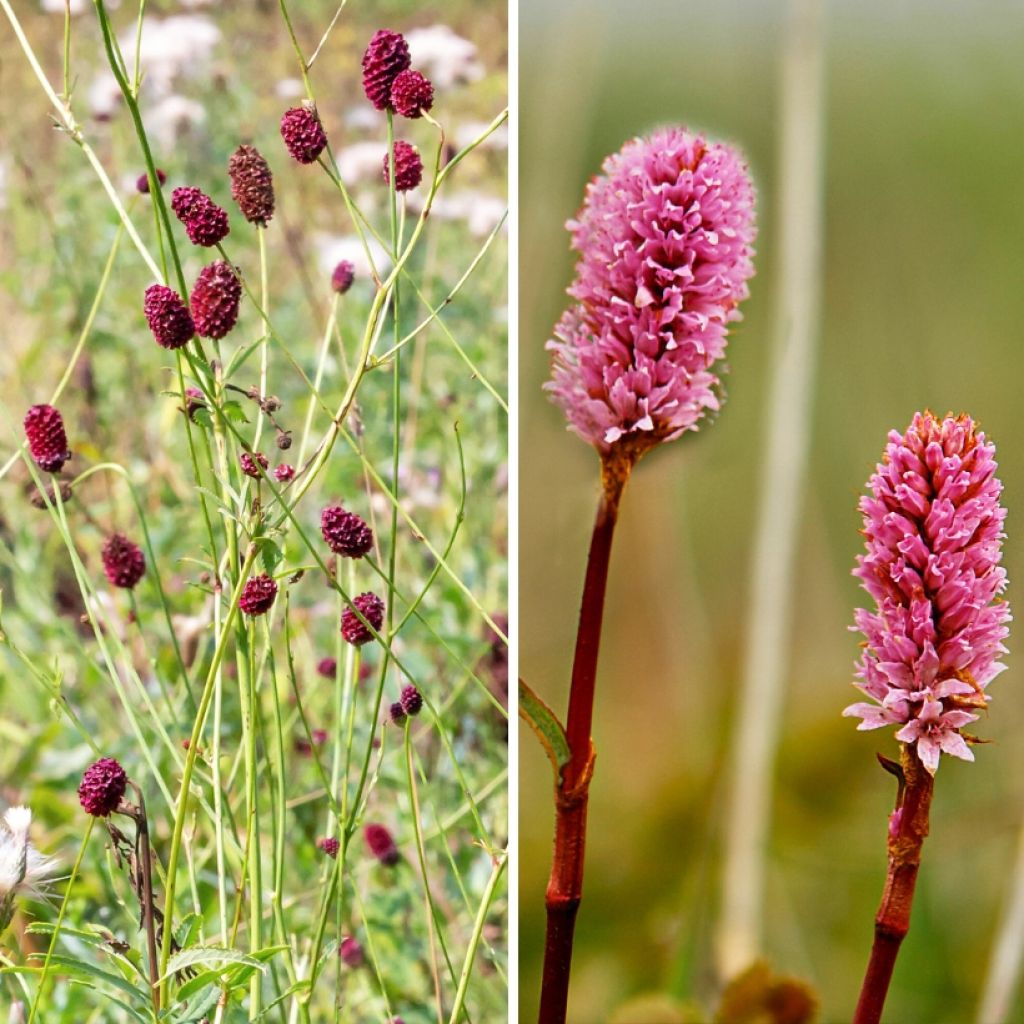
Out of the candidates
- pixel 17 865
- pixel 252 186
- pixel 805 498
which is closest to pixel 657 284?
pixel 805 498

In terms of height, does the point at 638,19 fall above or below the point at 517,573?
above

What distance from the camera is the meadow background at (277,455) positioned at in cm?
116

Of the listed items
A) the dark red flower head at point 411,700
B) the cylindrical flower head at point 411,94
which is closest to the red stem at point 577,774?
the dark red flower head at point 411,700

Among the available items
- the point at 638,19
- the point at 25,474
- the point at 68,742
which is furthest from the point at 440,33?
the point at 68,742

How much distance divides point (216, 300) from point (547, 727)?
16.8 inches

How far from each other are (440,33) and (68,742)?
2.72 feet

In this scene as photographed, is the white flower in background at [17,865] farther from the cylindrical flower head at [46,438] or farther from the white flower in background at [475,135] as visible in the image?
the white flower in background at [475,135]

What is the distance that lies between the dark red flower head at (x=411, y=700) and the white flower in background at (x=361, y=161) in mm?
552

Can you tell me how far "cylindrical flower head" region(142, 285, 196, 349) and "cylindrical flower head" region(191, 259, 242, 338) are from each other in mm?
46

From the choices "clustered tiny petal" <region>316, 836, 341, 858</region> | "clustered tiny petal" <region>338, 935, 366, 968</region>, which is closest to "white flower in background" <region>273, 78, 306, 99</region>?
"clustered tiny petal" <region>316, 836, 341, 858</region>

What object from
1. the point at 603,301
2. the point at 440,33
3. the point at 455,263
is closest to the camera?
the point at 603,301

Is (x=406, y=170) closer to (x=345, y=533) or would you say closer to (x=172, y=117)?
(x=345, y=533)

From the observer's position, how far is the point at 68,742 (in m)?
1.26

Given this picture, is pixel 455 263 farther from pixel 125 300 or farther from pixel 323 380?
pixel 125 300
